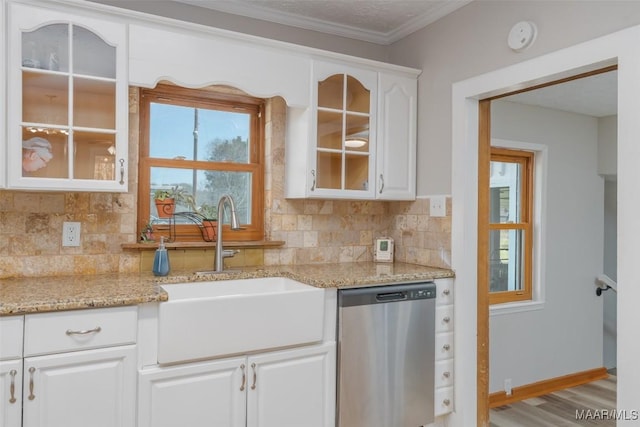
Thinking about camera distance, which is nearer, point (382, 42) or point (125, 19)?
point (125, 19)

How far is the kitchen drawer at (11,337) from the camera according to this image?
160 centimetres

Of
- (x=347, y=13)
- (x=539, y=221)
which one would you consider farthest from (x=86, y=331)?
(x=539, y=221)

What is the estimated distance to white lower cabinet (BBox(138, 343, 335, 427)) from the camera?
6.11ft

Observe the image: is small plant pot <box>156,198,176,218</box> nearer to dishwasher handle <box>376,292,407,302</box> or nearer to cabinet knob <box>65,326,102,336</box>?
cabinet knob <box>65,326,102,336</box>

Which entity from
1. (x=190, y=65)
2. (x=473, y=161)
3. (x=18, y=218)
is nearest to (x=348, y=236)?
(x=473, y=161)

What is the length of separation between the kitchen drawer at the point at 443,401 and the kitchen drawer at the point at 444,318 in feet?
1.11

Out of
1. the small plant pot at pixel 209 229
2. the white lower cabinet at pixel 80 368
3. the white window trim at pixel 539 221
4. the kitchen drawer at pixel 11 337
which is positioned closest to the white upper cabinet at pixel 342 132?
the small plant pot at pixel 209 229

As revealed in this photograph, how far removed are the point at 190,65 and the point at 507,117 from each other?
97.1 inches

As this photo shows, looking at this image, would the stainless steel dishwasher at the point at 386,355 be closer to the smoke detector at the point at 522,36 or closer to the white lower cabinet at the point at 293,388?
the white lower cabinet at the point at 293,388

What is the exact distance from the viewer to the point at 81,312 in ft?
5.66

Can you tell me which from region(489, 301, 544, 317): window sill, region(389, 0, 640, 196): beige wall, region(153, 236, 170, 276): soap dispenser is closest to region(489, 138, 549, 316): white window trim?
region(489, 301, 544, 317): window sill

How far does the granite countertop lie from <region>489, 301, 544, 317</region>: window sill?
1.08 metres

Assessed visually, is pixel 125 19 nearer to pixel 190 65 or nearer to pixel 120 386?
pixel 190 65

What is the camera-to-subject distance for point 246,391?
2.02 metres
